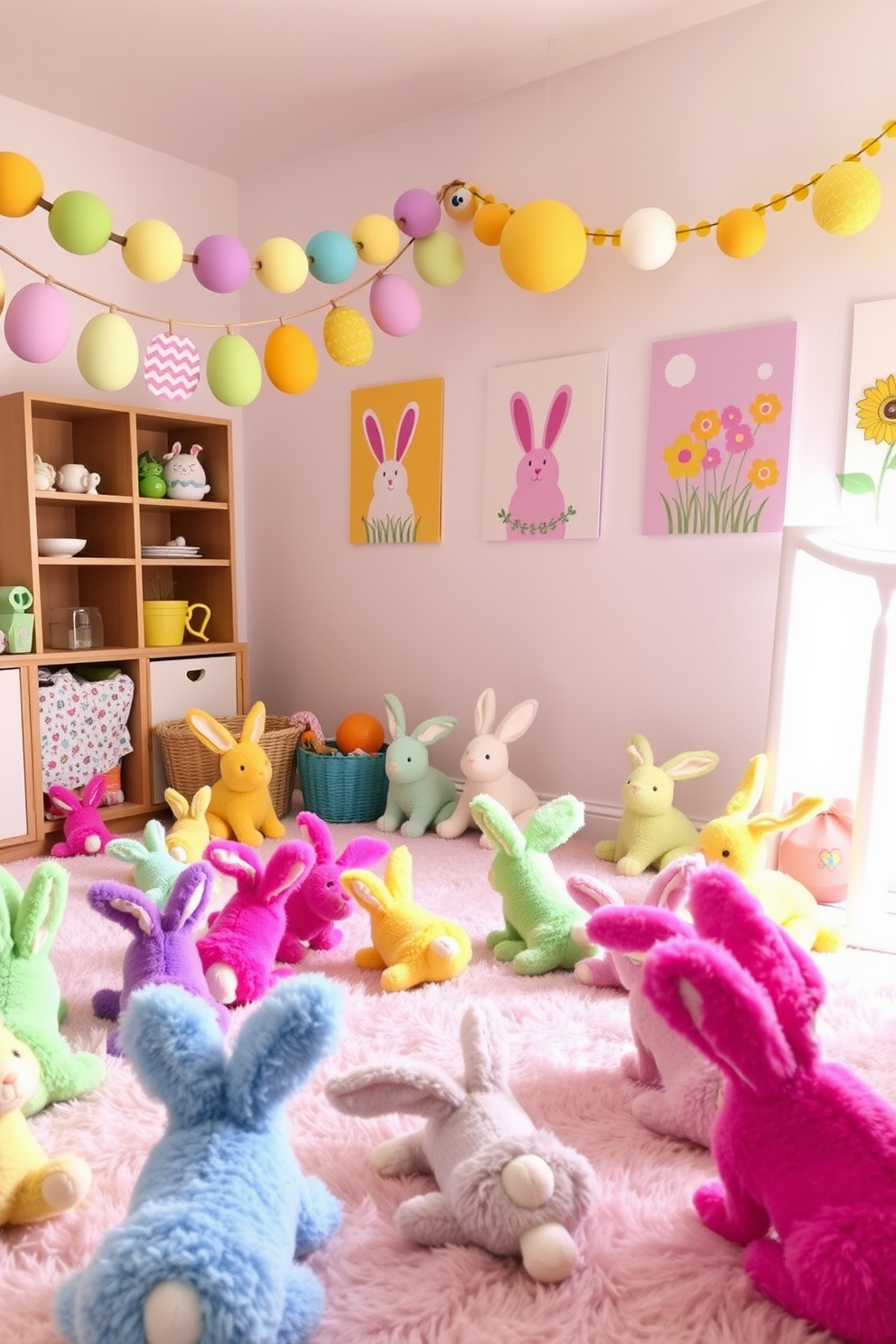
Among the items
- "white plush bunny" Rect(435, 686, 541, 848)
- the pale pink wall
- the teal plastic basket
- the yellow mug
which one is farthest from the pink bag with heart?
the yellow mug

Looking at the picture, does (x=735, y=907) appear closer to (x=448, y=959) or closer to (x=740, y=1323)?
(x=740, y=1323)

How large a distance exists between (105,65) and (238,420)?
1.13 meters

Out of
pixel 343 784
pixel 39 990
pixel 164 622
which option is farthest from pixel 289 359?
pixel 39 990

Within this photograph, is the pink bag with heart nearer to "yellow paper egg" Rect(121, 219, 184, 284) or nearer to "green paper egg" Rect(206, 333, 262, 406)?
"green paper egg" Rect(206, 333, 262, 406)

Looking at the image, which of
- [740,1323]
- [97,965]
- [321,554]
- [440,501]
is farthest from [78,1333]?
[321,554]

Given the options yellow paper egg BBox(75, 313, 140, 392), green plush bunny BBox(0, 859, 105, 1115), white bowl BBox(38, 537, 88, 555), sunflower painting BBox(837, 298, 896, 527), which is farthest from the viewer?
white bowl BBox(38, 537, 88, 555)

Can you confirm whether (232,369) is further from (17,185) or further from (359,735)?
(359,735)

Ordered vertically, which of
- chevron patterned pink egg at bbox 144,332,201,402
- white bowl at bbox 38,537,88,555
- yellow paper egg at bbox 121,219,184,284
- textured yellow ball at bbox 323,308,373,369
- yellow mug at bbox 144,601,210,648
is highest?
yellow paper egg at bbox 121,219,184,284

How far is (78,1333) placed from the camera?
771 mm

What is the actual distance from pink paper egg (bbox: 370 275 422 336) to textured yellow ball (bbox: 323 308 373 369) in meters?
0.10

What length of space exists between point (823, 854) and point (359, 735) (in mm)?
1343

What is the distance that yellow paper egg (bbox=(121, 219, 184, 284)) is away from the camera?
6.65 feet

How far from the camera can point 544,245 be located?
2258mm

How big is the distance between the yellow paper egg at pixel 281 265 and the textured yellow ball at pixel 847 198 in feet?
3.66
